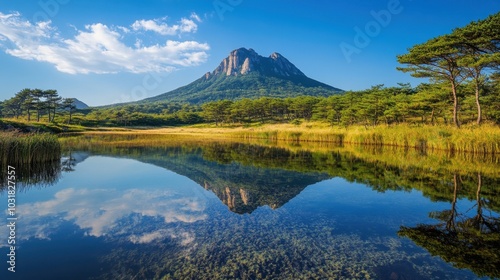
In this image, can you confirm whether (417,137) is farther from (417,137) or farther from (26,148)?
(26,148)

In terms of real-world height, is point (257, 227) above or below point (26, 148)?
below

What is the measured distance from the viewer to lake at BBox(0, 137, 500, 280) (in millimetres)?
4031

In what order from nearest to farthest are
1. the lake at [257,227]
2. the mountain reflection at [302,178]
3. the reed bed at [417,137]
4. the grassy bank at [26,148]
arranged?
the lake at [257,227] → the mountain reflection at [302,178] → the grassy bank at [26,148] → the reed bed at [417,137]

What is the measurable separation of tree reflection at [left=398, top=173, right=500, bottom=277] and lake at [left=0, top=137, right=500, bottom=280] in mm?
20

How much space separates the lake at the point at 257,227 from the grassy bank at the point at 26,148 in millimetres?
1582

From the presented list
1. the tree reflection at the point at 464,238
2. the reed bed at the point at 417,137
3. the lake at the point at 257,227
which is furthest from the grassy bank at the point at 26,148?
the reed bed at the point at 417,137

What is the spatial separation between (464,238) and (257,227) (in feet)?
12.3

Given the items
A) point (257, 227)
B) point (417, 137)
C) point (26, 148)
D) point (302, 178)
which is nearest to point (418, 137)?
point (417, 137)

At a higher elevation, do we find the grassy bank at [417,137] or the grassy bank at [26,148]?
the grassy bank at [417,137]

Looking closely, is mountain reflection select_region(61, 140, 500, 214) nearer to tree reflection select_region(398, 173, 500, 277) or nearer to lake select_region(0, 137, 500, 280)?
lake select_region(0, 137, 500, 280)

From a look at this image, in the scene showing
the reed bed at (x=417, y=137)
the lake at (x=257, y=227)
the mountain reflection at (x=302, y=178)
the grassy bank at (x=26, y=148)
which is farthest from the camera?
the reed bed at (x=417, y=137)

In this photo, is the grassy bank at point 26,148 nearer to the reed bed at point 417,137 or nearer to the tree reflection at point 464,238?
the tree reflection at point 464,238

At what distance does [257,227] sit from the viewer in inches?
228

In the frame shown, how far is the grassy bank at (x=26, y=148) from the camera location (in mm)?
11352
